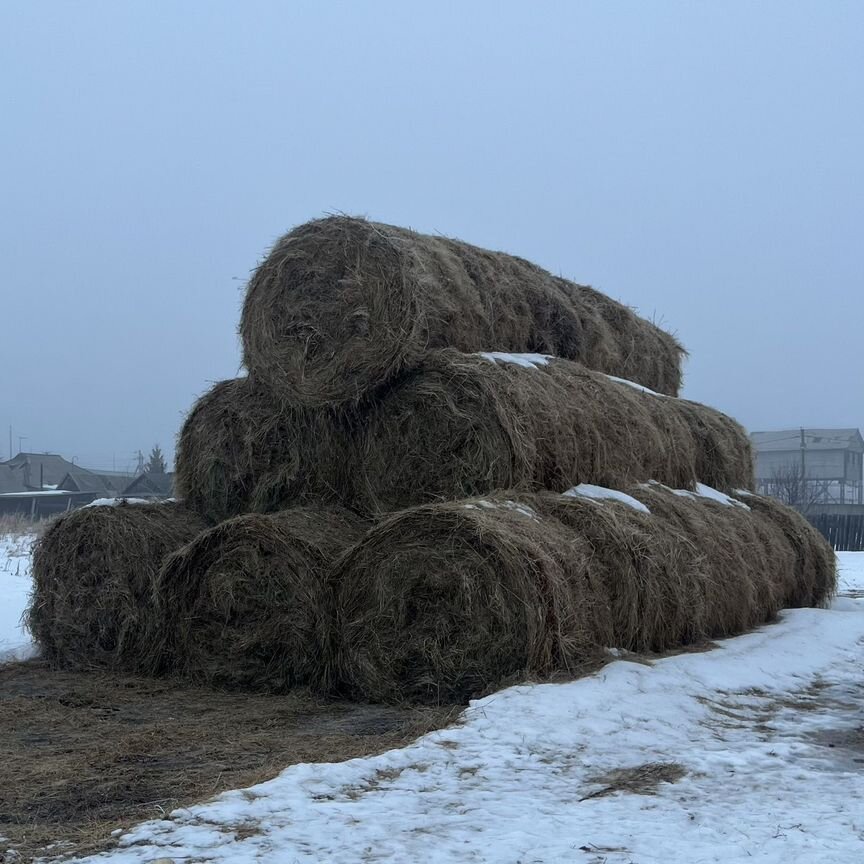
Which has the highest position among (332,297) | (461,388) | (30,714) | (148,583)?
(332,297)

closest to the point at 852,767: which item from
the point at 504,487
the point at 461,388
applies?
the point at 504,487

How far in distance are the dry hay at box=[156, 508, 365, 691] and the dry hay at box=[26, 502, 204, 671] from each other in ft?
1.27

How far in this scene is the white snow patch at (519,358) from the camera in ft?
26.0

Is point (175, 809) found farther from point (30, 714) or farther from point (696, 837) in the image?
point (30, 714)

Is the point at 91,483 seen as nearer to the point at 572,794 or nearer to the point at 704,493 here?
the point at 704,493

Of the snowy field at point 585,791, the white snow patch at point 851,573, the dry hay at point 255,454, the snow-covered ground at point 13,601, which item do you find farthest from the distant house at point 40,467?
the snowy field at point 585,791

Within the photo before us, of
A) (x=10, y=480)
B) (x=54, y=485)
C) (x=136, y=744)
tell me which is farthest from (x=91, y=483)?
(x=136, y=744)

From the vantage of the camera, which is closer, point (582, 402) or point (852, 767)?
point (852, 767)

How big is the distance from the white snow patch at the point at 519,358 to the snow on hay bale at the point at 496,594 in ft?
4.02

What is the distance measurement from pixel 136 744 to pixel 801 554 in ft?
24.5

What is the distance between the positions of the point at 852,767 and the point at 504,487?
9.82 ft

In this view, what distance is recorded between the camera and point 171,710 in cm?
639

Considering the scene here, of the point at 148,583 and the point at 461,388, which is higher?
the point at 461,388

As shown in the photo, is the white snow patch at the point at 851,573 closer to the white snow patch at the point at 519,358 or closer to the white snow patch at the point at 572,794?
the white snow patch at the point at 519,358
